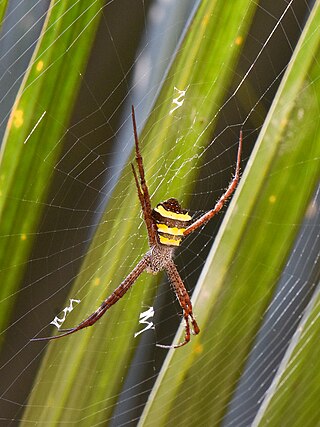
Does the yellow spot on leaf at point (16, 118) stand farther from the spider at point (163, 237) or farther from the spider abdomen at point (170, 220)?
the spider abdomen at point (170, 220)

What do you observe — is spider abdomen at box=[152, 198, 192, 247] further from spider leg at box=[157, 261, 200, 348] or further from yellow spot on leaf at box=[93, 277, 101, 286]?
spider leg at box=[157, 261, 200, 348]

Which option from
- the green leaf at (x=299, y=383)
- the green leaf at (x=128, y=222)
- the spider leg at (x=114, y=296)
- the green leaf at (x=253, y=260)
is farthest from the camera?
the green leaf at (x=299, y=383)

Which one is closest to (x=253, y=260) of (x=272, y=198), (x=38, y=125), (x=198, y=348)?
(x=272, y=198)

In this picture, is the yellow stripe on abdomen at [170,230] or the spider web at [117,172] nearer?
the spider web at [117,172]

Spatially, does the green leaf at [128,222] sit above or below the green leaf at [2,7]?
below

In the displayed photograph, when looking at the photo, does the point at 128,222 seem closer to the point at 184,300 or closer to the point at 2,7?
the point at 184,300

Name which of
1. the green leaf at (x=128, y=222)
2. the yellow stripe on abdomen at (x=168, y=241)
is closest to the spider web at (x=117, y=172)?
the green leaf at (x=128, y=222)

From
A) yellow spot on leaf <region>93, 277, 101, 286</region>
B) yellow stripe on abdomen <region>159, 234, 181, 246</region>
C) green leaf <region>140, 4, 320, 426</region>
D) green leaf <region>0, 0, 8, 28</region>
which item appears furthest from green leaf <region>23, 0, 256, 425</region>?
green leaf <region>0, 0, 8, 28</region>
